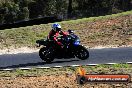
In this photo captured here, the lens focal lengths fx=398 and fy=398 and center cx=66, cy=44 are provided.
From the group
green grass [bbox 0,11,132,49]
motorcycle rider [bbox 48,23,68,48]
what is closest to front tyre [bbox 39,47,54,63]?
motorcycle rider [bbox 48,23,68,48]

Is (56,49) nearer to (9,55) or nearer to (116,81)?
(9,55)

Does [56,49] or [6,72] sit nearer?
[6,72]

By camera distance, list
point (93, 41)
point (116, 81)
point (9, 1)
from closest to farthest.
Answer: point (116, 81) < point (93, 41) < point (9, 1)

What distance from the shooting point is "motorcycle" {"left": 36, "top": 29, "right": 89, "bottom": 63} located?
19297 mm

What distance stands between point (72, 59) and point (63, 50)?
74 centimetres

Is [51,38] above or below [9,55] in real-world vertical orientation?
above

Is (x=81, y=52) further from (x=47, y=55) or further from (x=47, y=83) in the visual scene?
(x=47, y=83)

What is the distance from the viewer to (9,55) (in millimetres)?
23062

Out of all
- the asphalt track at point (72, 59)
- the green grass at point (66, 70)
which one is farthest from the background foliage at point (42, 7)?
the green grass at point (66, 70)

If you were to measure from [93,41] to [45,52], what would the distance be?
623 cm

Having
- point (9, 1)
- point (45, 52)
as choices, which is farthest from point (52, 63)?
point (9, 1)

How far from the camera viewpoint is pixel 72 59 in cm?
1975

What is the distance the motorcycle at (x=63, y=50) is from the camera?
63.3ft

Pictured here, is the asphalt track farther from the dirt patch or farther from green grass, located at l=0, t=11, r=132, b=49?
green grass, located at l=0, t=11, r=132, b=49
